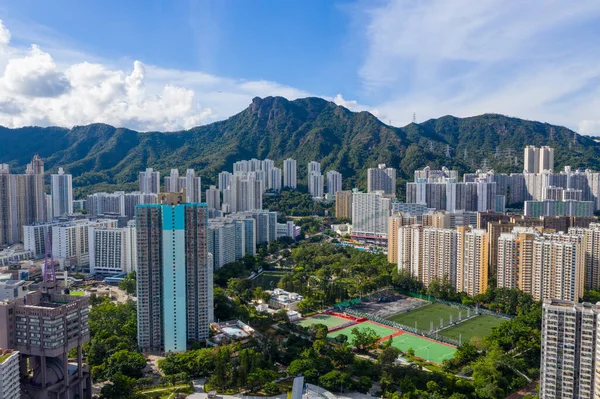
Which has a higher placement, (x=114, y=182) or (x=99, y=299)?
(x=114, y=182)

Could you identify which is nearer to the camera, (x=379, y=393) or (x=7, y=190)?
(x=379, y=393)

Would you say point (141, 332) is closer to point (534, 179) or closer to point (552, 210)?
point (552, 210)

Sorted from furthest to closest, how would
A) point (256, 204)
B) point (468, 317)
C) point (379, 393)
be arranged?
point (256, 204), point (468, 317), point (379, 393)

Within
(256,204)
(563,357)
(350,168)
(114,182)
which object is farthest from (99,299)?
(350,168)

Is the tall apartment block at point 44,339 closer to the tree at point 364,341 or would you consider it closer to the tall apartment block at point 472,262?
the tree at point 364,341

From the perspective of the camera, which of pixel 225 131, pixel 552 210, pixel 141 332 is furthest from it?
pixel 225 131

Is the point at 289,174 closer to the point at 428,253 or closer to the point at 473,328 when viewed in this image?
the point at 428,253

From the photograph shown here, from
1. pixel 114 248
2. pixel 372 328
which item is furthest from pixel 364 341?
pixel 114 248
